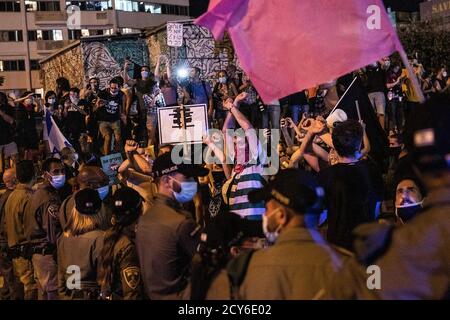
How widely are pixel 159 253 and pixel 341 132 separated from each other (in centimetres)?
183

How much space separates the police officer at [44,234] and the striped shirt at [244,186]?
6.06ft

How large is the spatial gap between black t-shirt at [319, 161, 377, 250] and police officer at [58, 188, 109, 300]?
1.80 m

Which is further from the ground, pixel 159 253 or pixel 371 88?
pixel 371 88

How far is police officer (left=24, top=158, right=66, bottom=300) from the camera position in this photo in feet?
23.1

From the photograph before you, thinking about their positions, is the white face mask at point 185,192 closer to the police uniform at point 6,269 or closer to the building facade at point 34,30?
the police uniform at point 6,269

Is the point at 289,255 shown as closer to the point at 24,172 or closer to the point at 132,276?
the point at 132,276

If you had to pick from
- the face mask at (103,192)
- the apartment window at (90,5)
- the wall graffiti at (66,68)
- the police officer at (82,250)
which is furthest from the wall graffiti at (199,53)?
the apartment window at (90,5)

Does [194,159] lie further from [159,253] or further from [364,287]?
[364,287]

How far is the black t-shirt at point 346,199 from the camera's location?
5078 mm

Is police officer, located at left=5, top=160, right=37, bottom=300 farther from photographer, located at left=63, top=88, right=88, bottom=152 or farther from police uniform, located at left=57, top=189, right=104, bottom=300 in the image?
photographer, located at left=63, top=88, right=88, bottom=152
